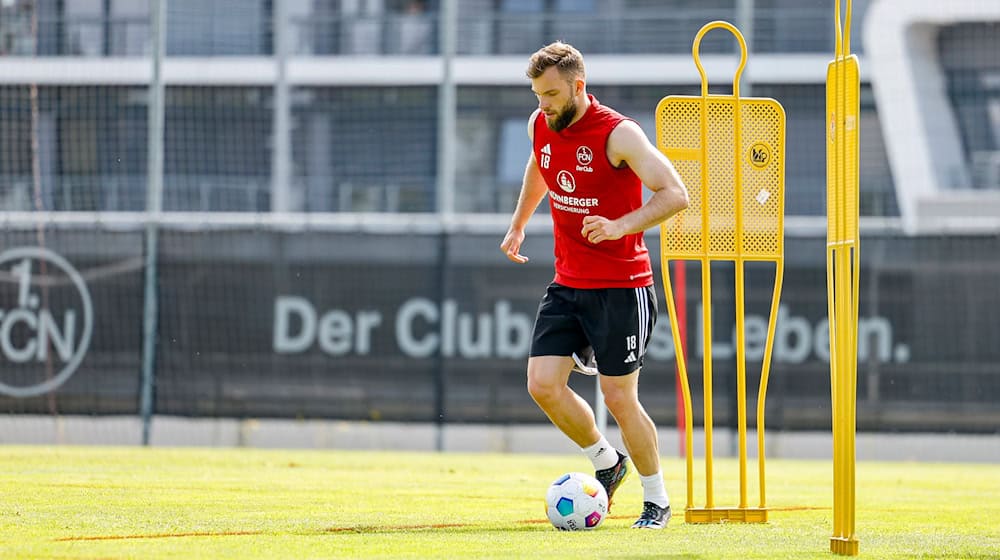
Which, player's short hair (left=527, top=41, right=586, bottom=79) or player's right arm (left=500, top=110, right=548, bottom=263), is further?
player's right arm (left=500, top=110, right=548, bottom=263)

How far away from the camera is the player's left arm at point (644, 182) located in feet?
→ 18.1

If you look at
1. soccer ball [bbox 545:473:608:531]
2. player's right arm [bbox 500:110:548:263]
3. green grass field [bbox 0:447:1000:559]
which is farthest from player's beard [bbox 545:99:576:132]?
green grass field [bbox 0:447:1000:559]

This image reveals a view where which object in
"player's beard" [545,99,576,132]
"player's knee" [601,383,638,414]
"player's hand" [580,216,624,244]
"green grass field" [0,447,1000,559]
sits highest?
"player's beard" [545,99,576,132]

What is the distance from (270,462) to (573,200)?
5048 mm

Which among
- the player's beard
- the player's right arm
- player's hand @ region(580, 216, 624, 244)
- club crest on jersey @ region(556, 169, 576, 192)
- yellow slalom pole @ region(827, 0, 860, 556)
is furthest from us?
the player's right arm

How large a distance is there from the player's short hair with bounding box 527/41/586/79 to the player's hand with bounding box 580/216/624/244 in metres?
0.59

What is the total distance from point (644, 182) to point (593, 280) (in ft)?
1.59

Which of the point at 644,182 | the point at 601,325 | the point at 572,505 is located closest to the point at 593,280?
the point at 601,325

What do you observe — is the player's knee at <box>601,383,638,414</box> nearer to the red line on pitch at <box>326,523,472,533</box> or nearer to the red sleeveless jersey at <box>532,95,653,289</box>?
the red sleeveless jersey at <box>532,95,653,289</box>

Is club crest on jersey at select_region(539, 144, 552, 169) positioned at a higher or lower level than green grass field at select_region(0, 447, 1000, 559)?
higher

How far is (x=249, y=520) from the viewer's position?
235 inches

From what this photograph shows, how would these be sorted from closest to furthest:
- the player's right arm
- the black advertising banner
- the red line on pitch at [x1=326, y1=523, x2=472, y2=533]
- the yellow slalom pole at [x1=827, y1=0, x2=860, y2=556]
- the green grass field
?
the yellow slalom pole at [x1=827, y1=0, x2=860, y2=556], the green grass field, the red line on pitch at [x1=326, y1=523, x2=472, y2=533], the player's right arm, the black advertising banner

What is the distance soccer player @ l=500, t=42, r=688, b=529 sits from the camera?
5.87m

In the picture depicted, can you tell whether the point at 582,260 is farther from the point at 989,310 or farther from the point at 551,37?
the point at 551,37
